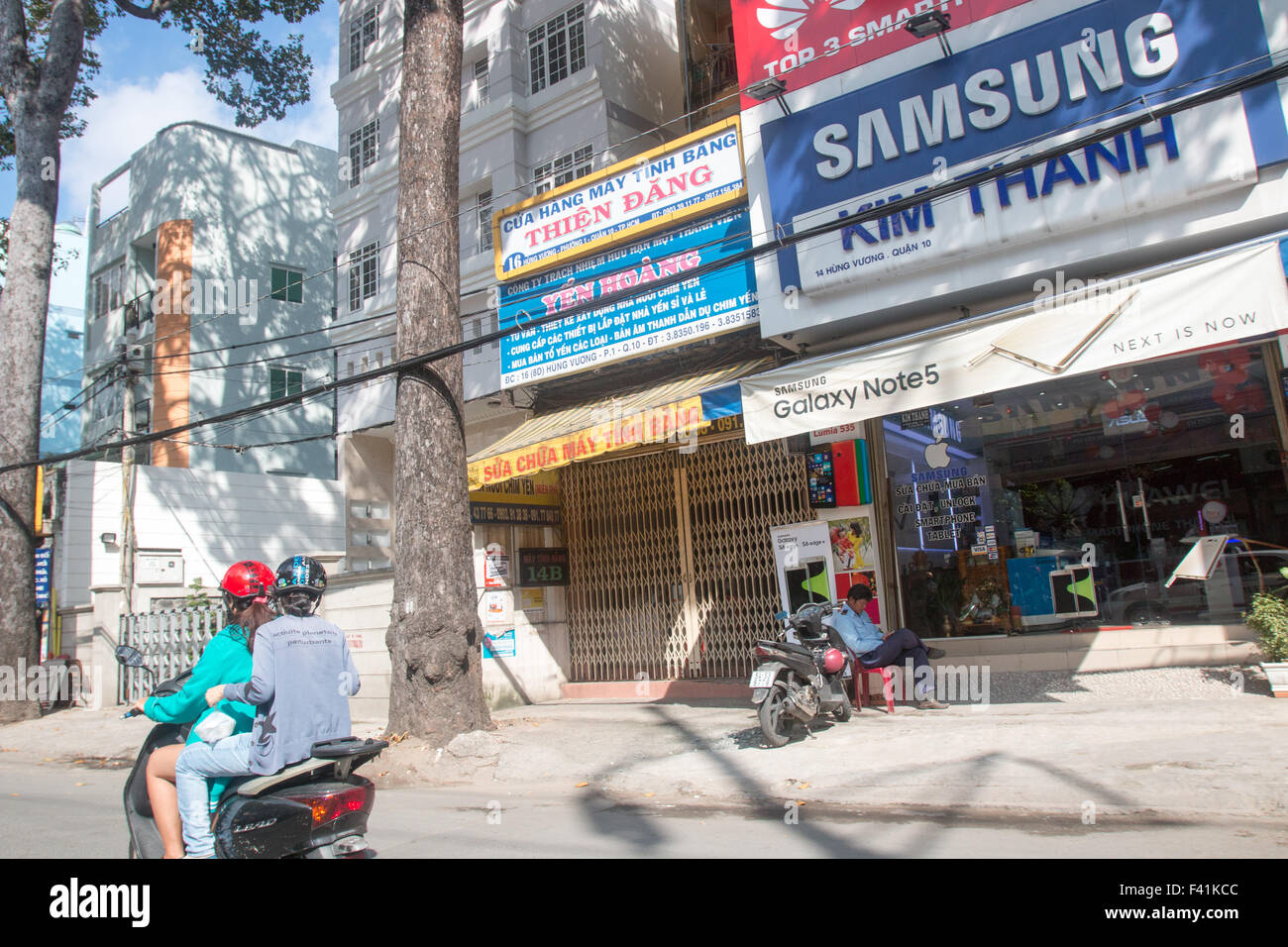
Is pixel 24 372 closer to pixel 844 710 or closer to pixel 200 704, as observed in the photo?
pixel 200 704

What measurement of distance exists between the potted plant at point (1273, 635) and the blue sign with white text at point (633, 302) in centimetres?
560

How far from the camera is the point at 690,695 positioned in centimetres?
1149

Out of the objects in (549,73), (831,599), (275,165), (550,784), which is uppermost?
(275,165)

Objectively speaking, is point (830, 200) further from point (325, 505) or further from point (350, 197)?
point (325, 505)

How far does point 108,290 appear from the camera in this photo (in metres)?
26.5

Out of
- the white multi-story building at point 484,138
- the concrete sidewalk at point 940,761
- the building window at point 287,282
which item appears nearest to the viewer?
the concrete sidewalk at point 940,761

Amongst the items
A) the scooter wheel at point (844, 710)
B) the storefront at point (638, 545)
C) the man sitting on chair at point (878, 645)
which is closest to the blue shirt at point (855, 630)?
the man sitting on chair at point (878, 645)

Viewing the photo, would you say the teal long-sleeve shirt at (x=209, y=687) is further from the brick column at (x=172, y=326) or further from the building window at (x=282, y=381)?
the building window at (x=282, y=381)

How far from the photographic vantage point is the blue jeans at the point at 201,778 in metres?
3.83

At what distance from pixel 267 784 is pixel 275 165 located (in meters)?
26.6

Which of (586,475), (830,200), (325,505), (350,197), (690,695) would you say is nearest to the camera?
(830,200)

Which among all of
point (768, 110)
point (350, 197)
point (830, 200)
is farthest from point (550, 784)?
point (350, 197)

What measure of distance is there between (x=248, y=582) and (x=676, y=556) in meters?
8.26

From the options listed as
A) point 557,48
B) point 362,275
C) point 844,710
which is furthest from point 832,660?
point 362,275
